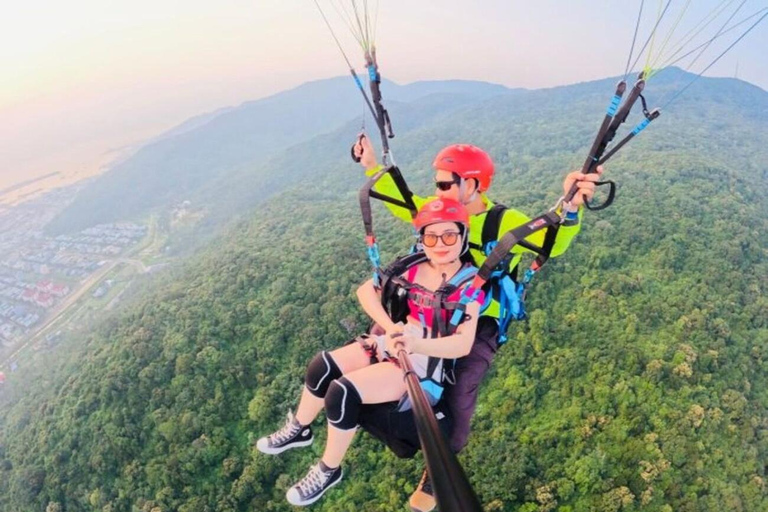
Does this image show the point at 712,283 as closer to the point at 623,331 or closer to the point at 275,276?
the point at 623,331

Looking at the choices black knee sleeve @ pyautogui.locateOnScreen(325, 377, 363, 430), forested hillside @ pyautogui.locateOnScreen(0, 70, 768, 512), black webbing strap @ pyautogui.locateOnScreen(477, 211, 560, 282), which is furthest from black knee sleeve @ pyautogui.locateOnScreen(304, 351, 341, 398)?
forested hillside @ pyautogui.locateOnScreen(0, 70, 768, 512)

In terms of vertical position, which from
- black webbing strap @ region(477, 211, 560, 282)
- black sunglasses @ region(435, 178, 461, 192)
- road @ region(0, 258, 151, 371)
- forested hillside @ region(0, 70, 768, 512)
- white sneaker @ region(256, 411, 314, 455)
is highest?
black sunglasses @ region(435, 178, 461, 192)

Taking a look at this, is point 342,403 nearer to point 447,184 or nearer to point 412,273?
Answer: point 412,273

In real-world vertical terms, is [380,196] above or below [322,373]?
above

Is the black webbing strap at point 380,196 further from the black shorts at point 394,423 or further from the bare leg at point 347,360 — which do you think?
the black shorts at point 394,423

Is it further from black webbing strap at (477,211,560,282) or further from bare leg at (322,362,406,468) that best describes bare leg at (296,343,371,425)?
black webbing strap at (477,211,560,282)

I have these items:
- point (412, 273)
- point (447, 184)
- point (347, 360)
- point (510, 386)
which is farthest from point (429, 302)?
point (510, 386)

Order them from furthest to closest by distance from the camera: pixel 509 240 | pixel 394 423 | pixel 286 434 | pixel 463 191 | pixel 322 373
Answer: pixel 286 434, pixel 463 191, pixel 322 373, pixel 394 423, pixel 509 240
